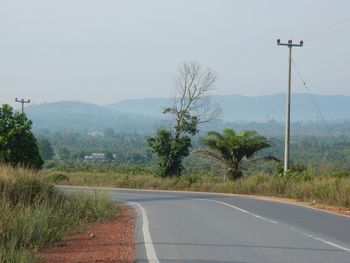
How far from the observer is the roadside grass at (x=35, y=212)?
10062 millimetres

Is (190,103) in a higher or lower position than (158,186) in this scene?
higher

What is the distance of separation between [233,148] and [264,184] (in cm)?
597

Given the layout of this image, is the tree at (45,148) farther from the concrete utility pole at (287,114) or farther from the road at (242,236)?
the road at (242,236)

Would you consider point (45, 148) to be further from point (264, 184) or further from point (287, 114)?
point (264, 184)

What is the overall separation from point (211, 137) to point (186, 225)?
21.8m

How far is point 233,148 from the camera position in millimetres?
35750

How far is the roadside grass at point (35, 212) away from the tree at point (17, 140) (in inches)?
148

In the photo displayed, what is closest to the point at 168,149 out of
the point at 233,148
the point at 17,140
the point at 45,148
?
the point at 233,148

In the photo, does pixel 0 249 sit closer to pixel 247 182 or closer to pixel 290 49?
pixel 247 182

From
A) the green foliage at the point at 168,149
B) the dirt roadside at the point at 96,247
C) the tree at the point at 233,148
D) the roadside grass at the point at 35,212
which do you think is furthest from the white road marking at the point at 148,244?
the green foliage at the point at 168,149

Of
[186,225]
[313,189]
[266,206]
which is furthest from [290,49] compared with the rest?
[186,225]

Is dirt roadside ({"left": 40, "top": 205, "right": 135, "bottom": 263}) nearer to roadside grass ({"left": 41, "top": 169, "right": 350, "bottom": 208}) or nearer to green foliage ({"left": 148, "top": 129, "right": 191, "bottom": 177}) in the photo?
roadside grass ({"left": 41, "top": 169, "right": 350, "bottom": 208})

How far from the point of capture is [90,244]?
11.6 meters

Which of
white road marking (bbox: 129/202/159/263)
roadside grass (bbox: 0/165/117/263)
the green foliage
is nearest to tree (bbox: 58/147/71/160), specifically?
the green foliage
